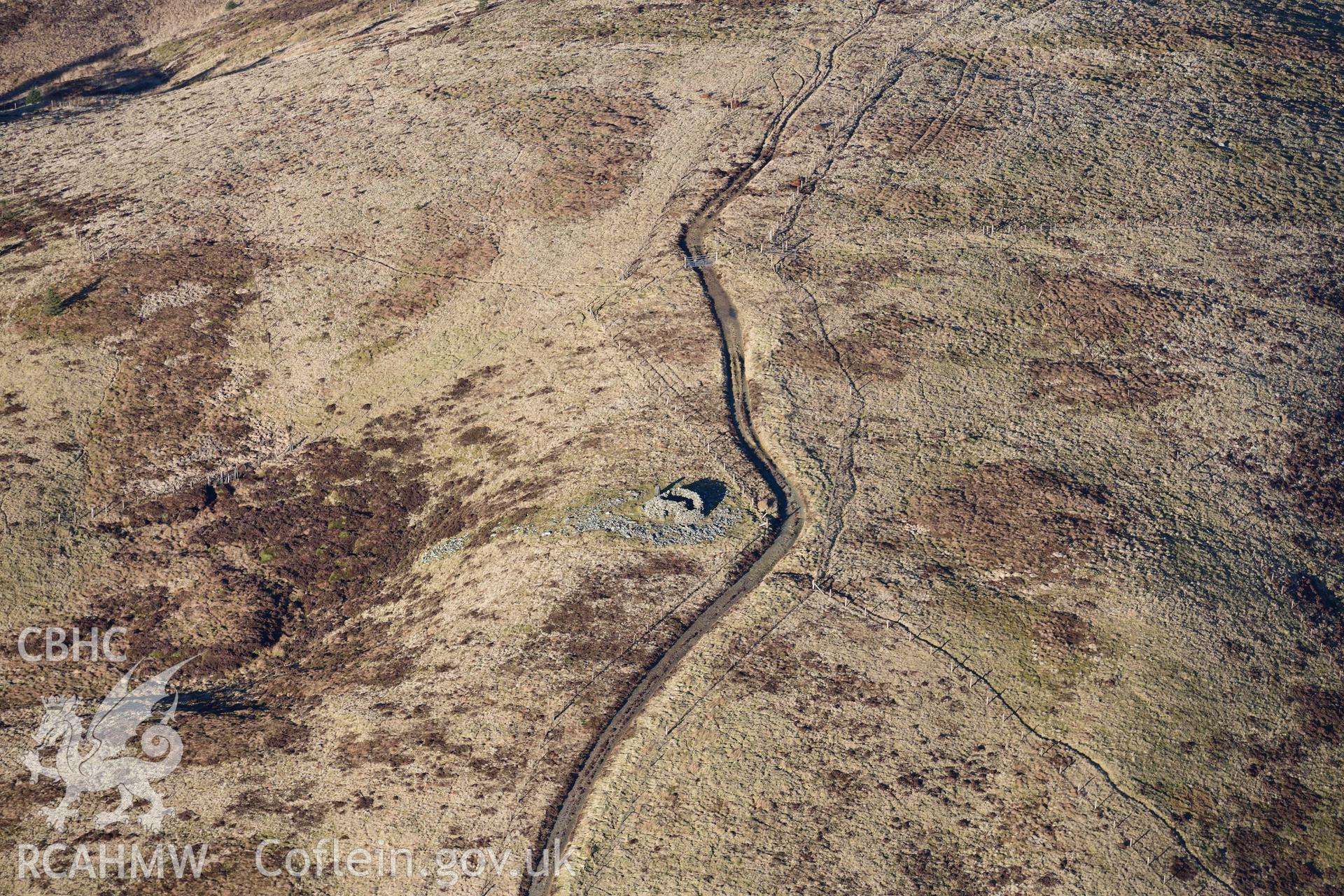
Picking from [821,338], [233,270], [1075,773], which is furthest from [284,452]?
[1075,773]

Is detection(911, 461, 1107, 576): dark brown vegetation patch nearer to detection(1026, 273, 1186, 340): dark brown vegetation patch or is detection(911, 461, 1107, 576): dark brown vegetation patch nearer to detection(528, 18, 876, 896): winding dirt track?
detection(528, 18, 876, 896): winding dirt track

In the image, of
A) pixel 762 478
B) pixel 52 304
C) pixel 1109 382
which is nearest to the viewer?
pixel 762 478

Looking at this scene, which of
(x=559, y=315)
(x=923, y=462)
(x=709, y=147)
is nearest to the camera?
(x=923, y=462)

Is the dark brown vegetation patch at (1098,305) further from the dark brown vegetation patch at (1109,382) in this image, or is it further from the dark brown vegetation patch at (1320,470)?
the dark brown vegetation patch at (1320,470)

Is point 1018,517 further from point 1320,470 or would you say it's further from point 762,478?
point 1320,470

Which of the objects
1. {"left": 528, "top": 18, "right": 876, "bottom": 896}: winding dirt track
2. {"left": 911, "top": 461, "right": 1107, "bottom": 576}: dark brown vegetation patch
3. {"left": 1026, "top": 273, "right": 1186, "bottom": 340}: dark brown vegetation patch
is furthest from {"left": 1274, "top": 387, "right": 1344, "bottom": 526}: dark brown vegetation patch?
{"left": 528, "top": 18, "right": 876, "bottom": 896}: winding dirt track

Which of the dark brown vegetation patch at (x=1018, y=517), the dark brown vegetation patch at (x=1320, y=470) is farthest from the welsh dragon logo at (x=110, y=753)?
the dark brown vegetation patch at (x=1320, y=470)

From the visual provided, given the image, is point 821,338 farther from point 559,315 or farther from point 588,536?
point 588,536

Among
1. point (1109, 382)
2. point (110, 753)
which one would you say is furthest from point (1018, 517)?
point (110, 753)
